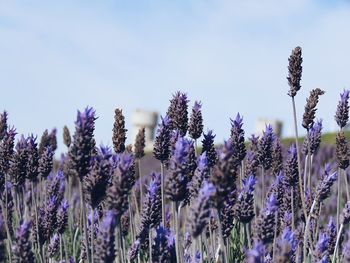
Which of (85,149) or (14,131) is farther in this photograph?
(14,131)

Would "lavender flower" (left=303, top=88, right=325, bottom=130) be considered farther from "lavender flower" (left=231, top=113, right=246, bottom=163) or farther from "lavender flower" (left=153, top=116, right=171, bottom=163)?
"lavender flower" (left=153, top=116, right=171, bottom=163)

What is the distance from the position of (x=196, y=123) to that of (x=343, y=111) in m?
1.07

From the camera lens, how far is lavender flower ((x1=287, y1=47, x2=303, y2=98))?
4.49 meters

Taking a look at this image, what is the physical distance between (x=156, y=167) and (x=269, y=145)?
11.4 metres

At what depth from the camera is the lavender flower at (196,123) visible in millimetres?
4664

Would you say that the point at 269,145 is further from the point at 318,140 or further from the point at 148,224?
the point at 148,224

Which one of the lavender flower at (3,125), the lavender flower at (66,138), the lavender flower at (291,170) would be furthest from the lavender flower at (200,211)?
the lavender flower at (66,138)

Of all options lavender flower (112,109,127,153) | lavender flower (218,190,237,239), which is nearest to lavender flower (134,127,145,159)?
lavender flower (112,109,127,153)

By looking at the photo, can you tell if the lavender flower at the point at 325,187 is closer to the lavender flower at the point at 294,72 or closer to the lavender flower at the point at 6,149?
the lavender flower at the point at 294,72

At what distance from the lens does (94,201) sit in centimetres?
332

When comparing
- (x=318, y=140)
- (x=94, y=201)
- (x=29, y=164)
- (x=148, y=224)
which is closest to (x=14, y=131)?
(x=29, y=164)

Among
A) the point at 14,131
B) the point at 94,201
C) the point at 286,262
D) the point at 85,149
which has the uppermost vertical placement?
the point at 14,131

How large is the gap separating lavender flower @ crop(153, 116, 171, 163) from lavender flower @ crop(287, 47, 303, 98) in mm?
723

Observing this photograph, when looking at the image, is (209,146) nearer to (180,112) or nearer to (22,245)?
(180,112)
